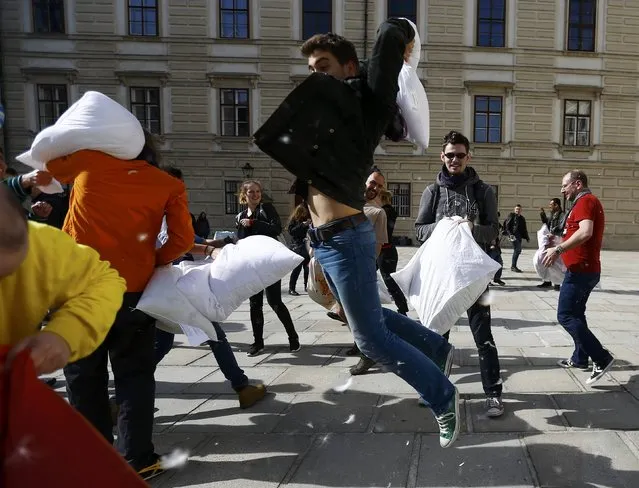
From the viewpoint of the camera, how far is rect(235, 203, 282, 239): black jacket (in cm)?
468

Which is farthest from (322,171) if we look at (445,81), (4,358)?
(445,81)

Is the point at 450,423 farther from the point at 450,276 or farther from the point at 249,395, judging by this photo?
the point at 249,395

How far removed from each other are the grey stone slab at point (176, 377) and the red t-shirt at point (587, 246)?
2.98 meters

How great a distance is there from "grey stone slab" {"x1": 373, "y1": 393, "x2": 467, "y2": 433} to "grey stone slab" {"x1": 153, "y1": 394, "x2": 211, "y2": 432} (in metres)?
1.23

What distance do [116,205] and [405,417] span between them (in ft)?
6.53

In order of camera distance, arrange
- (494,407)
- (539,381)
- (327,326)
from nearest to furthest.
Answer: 1. (494,407)
2. (539,381)
3. (327,326)

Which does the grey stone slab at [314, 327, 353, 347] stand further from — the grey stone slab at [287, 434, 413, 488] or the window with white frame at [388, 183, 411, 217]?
the window with white frame at [388, 183, 411, 217]

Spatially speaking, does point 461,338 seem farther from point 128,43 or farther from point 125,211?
point 128,43

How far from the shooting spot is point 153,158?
2.44 m

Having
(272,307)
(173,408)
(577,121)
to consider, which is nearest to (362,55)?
(577,121)

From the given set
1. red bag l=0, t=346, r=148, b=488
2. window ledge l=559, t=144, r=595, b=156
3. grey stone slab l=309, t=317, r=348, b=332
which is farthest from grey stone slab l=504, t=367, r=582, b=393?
window ledge l=559, t=144, r=595, b=156

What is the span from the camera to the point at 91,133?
212 centimetres

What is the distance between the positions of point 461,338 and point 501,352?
59cm

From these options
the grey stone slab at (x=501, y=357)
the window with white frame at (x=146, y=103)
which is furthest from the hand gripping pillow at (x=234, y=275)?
the window with white frame at (x=146, y=103)
